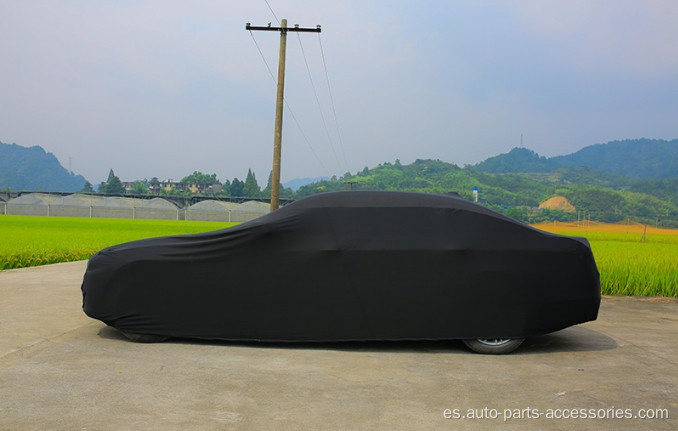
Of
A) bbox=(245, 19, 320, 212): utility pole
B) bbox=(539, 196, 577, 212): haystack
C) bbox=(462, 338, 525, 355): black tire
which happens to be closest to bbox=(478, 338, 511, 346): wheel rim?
bbox=(462, 338, 525, 355): black tire

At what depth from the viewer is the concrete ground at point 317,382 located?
3.74 meters

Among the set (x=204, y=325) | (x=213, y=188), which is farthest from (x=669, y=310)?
(x=213, y=188)

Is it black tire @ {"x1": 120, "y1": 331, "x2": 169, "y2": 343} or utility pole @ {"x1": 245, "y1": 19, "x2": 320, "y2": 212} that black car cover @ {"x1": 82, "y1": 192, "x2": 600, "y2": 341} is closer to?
black tire @ {"x1": 120, "y1": 331, "x2": 169, "y2": 343}

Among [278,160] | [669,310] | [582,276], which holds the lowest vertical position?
[669,310]

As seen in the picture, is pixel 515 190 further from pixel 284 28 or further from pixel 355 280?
pixel 355 280

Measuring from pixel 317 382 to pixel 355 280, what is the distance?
4.00 feet

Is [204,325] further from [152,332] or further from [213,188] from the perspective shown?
[213,188]

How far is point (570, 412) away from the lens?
397cm

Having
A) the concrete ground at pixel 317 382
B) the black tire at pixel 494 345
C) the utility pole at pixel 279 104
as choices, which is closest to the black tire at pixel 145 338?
the concrete ground at pixel 317 382

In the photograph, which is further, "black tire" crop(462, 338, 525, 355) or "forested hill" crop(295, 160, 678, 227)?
"forested hill" crop(295, 160, 678, 227)

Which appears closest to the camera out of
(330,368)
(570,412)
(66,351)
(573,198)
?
(570,412)

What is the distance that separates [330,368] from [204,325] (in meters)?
1.39

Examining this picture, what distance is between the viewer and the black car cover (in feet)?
18.1

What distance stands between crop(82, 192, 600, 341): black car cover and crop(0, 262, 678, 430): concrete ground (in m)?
0.25
